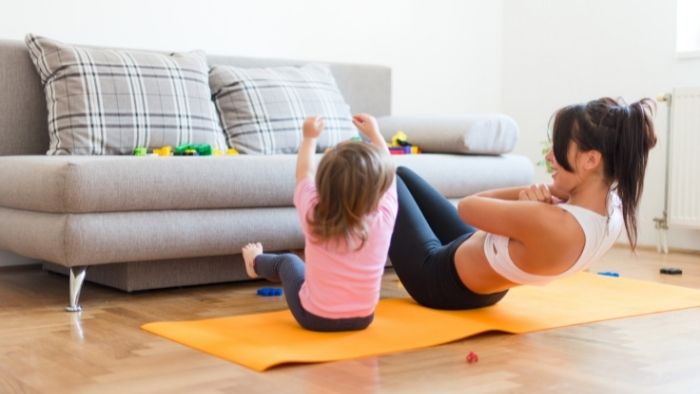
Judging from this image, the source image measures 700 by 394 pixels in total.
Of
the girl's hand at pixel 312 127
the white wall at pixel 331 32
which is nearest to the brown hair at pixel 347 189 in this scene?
the girl's hand at pixel 312 127

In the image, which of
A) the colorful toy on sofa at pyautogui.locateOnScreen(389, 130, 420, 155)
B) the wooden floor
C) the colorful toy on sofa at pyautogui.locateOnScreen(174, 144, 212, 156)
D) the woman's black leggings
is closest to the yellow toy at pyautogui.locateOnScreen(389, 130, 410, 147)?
the colorful toy on sofa at pyautogui.locateOnScreen(389, 130, 420, 155)

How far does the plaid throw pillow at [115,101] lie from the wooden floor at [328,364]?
71 cm

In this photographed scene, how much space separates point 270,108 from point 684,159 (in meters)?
1.93

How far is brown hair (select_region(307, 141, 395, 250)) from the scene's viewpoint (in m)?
2.29

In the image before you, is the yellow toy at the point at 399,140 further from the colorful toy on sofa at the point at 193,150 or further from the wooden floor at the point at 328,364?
the wooden floor at the point at 328,364

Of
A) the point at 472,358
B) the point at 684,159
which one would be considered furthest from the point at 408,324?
the point at 684,159

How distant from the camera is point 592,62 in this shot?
16.3ft

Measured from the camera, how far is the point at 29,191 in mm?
2967

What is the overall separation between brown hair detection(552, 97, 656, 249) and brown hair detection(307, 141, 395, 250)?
20.4 inches

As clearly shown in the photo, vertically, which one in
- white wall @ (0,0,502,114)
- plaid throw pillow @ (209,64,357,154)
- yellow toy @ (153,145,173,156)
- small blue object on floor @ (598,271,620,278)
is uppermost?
white wall @ (0,0,502,114)

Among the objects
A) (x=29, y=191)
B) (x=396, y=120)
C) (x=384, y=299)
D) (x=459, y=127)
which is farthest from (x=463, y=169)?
(x=29, y=191)

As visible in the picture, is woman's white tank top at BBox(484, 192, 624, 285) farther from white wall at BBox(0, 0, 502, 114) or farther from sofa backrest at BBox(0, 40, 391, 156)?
white wall at BBox(0, 0, 502, 114)

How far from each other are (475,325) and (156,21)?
7.32 ft

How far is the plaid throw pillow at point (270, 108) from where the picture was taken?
12.5 ft
